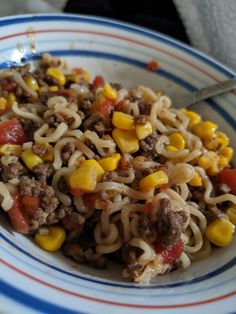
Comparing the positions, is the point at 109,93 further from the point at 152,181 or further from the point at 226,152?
the point at 226,152

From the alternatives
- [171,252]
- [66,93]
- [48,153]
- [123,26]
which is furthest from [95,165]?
[123,26]

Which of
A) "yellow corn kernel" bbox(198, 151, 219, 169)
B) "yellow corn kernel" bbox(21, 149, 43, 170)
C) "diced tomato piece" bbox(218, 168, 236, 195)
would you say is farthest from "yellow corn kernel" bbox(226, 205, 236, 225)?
"yellow corn kernel" bbox(21, 149, 43, 170)

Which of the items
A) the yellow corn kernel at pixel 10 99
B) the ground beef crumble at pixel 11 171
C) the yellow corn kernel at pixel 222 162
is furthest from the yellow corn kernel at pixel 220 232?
the yellow corn kernel at pixel 10 99

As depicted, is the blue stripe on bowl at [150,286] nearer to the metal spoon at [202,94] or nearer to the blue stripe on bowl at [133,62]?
the blue stripe on bowl at [133,62]

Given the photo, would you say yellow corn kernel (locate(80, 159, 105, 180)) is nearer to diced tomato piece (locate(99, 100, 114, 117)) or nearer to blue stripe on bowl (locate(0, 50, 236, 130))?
diced tomato piece (locate(99, 100, 114, 117))

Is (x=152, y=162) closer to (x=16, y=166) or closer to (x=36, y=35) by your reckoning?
(x=16, y=166)
